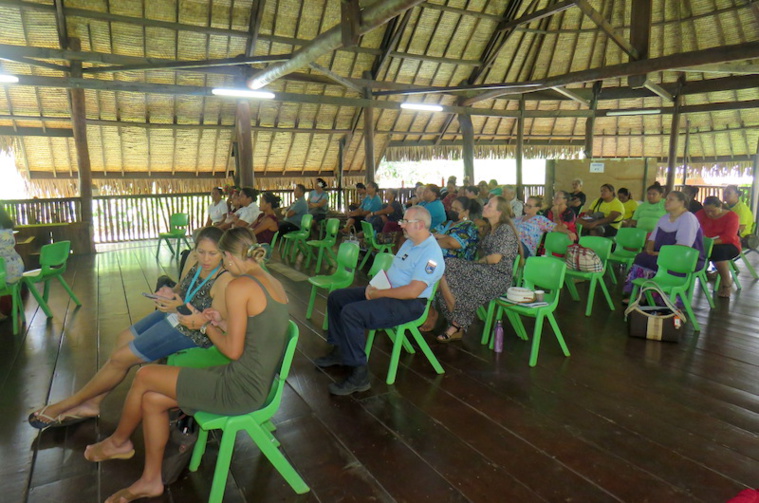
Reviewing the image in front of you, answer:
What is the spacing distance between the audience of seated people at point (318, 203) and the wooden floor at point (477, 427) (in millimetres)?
4983

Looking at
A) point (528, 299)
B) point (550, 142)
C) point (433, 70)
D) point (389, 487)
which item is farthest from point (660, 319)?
point (550, 142)

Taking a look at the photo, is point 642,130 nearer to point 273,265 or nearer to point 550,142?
point 550,142

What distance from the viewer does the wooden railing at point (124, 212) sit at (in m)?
8.94

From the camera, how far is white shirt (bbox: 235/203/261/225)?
21.5 ft

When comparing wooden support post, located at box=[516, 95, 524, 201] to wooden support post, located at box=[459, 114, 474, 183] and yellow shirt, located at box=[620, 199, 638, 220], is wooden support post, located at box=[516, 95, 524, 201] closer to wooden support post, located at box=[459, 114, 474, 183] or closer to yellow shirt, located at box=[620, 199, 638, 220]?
wooden support post, located at box=[459, 114, 474, 183]

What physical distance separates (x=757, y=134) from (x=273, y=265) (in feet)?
46.9

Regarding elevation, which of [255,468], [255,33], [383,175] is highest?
[255,33]

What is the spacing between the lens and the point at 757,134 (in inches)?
552

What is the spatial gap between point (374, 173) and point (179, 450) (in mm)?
Result: 9610

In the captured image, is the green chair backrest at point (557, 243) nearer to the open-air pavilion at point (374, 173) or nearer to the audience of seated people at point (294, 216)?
the open-air pavilion at point (374, 173)

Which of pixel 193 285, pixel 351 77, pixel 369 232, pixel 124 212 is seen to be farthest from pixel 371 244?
pixel 124 212

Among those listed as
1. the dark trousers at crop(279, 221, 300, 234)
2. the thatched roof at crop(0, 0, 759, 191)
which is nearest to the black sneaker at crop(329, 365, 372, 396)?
the dark trousers at crop(279, 221, 300, 234)

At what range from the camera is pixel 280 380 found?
2.20 m

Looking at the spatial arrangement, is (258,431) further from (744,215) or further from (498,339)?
(744,215)
